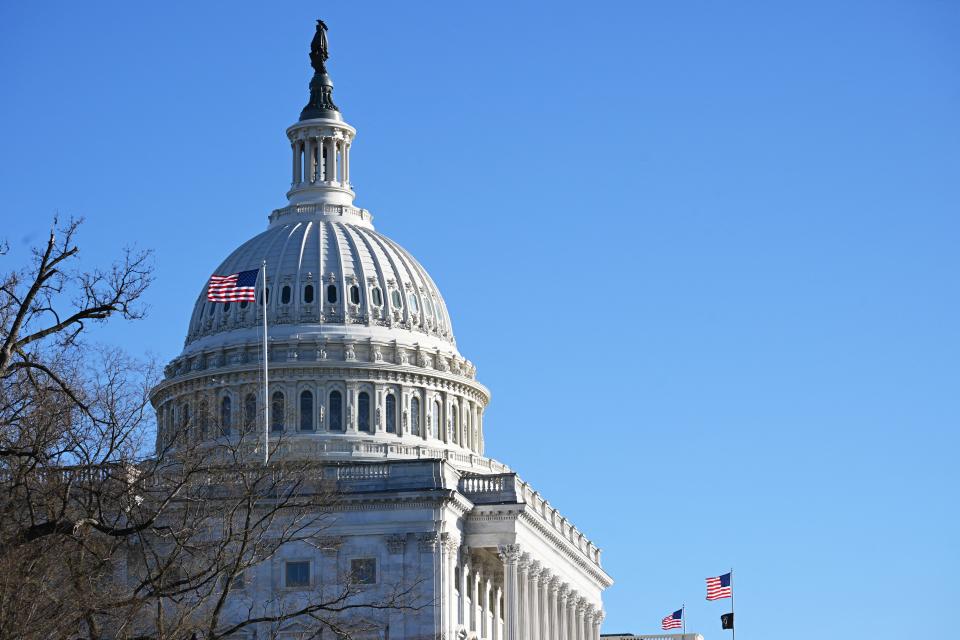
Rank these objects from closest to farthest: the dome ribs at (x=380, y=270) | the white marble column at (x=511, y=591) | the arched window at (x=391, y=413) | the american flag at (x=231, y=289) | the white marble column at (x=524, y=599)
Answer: the american flag at (x=231, y=289) → the white marble column at (x=511, y=591) → the white marble column at (x=524, y=599) → the arched window at (x=391, y=413) → the dome ribs at (x=380, y=270)

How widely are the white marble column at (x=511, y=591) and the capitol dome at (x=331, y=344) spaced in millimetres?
16662

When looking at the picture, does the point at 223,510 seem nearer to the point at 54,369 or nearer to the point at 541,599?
the point at 54,369

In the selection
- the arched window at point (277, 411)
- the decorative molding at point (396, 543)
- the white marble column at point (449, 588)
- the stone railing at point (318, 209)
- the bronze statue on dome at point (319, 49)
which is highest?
the bronze statue on dome at point (319, 49)

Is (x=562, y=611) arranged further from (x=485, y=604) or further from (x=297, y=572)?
(x=297, y=572)

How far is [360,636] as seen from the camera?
113812 mm

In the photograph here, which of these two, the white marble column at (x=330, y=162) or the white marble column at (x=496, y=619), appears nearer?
the white marble column at (x=496, y=619)

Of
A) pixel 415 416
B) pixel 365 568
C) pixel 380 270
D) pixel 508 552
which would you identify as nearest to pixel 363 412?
pixel 415 416

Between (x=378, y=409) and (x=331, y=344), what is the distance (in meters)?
5.41

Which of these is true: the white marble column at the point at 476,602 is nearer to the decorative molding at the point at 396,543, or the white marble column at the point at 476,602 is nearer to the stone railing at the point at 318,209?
the decorative molding at the point at 396,543

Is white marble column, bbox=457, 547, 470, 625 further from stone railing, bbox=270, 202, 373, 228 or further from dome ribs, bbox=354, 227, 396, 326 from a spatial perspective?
stone railing, bbox=270, 202, 373, 228

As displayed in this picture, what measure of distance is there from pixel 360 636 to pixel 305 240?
41.4 m

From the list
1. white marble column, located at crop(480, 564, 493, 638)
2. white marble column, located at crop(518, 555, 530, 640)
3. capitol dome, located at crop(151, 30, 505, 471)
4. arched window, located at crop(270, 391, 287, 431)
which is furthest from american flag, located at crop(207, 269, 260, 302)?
white marble column, located at crop(518, 555, 530, 640)

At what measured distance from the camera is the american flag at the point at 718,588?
14088 centimetres

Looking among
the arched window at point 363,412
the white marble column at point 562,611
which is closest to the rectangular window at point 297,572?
the arched window at point 363,412
